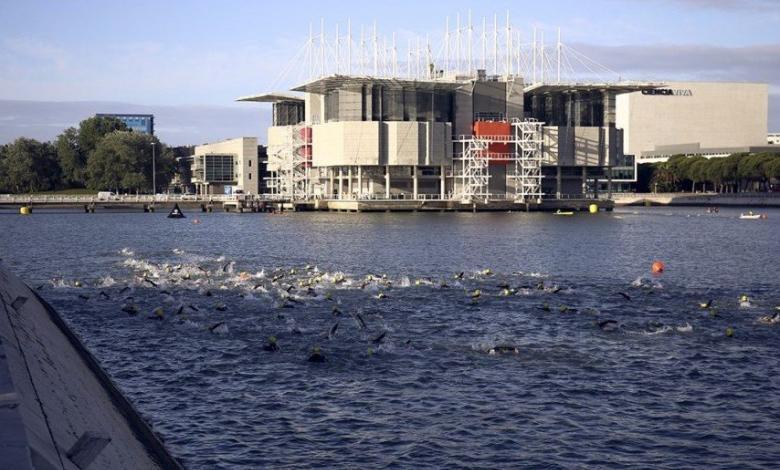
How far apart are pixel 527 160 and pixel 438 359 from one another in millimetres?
147080

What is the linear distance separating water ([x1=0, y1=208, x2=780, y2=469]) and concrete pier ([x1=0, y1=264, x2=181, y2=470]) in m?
1.13

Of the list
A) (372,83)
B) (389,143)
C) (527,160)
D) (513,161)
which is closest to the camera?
(372,83)

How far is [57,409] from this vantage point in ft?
60.1

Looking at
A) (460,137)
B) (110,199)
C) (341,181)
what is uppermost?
(460,137)

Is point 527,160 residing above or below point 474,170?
above

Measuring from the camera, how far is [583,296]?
52.2 metres

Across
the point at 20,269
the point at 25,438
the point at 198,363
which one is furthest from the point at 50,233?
the point at 25,438

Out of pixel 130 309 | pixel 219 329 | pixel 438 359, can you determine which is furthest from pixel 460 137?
pixel 438 359

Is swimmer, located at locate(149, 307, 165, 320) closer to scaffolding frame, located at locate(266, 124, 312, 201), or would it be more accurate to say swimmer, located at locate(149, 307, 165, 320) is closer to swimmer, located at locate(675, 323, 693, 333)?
swimmer, located at locate(675, 323, 693, 333)

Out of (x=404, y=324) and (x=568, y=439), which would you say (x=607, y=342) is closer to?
(x=404, y=324)

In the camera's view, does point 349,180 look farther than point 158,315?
Yes

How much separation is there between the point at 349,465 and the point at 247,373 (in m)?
9.85

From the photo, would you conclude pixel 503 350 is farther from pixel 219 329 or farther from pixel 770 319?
pixel 770 319

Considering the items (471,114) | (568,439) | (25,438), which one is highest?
(471,114)
